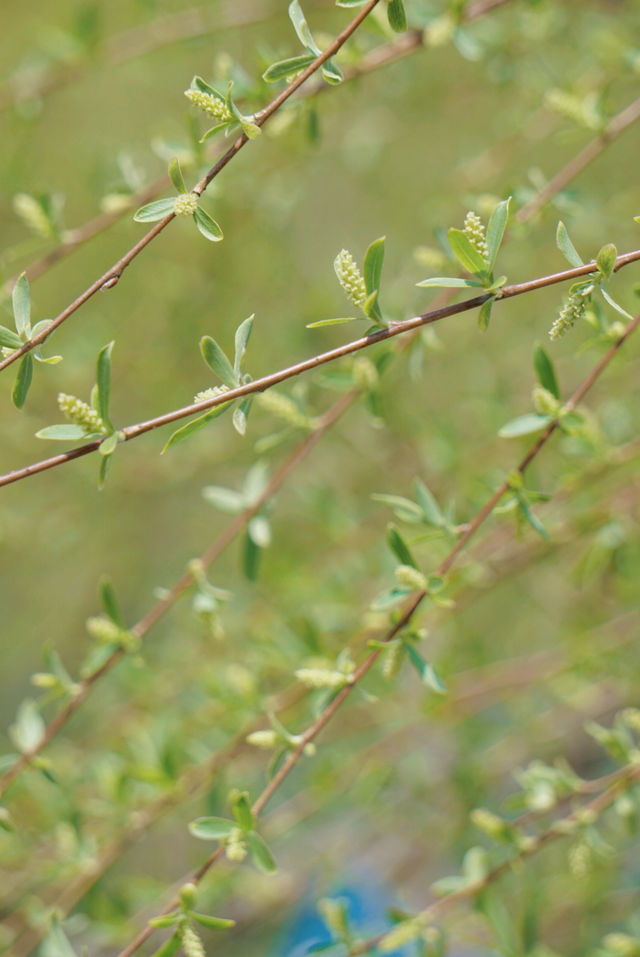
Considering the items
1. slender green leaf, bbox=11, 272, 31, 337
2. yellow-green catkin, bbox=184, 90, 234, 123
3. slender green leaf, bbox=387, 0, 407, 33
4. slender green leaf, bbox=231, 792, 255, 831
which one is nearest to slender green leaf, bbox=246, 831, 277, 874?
slender green leaf, bbox=231, 792, 255, 831

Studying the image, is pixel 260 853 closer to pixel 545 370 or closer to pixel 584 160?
pixel 545 370

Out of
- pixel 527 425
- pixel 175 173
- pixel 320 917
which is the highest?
pixel 175 173

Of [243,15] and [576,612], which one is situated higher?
[243,15]

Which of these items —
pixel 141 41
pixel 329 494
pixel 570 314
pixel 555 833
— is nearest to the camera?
pixel 570 314

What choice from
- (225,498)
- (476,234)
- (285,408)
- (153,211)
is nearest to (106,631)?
(225,498)

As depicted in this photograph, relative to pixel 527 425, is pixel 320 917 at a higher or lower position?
lower

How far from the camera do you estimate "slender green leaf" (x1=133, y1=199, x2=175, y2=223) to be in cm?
66

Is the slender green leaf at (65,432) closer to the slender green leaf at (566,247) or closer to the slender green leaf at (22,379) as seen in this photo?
the slender green leaf at (22,379)

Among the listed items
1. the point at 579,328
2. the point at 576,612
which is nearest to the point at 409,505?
the point at 576,612

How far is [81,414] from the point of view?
620 millimetres

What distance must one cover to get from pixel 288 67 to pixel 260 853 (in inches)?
27.4

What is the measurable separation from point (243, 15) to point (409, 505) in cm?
101

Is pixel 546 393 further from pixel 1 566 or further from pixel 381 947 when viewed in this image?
pixel 1 566

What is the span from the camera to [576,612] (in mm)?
1617
